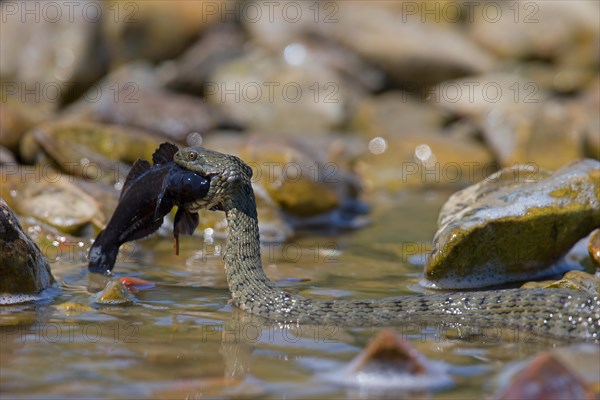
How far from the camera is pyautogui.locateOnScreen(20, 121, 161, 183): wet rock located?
9.16 meters

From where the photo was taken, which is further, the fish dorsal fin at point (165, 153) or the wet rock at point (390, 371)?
the fish dorsal fin at point (165, 153)

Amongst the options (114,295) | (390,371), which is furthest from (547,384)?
(114,295)

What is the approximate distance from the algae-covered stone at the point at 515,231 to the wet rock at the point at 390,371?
2.31 metres

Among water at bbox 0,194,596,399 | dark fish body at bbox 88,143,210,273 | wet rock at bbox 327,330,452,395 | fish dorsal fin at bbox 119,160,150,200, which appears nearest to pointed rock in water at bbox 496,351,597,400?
water at bbox 0,194,596,399

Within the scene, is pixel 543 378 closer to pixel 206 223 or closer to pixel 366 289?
pixel 366 289

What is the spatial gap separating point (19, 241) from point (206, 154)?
1289mm

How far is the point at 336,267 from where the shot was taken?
741 centimetres

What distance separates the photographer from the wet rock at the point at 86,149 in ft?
30.1

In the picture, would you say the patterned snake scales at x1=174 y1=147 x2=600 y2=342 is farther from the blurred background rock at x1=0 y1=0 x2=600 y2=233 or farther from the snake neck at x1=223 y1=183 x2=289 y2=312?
the blurred background rock at x1=0 y1=0 x2=600 y2=233

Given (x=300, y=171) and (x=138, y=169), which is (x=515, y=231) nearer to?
(x=138, y=169)

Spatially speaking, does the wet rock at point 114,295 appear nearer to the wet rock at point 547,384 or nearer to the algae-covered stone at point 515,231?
the algae-covered stone at point 515,231

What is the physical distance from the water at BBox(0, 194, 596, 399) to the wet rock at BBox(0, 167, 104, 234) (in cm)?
62

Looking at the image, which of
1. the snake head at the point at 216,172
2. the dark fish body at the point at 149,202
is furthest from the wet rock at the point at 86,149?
the snake head at the point at 216,172

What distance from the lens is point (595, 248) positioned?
6.67m
